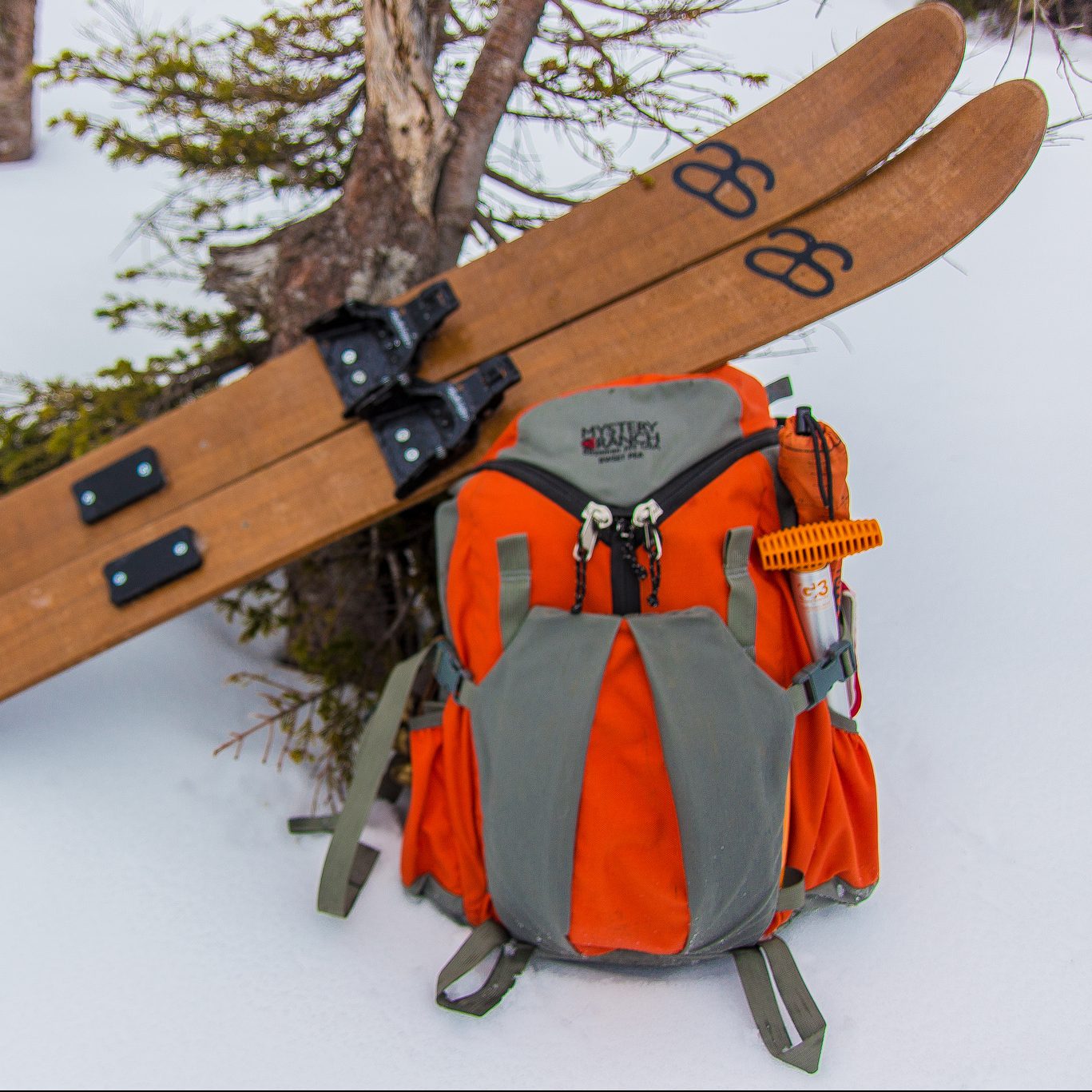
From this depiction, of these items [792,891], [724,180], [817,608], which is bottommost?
[792,891]

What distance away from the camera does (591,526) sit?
1363 mm

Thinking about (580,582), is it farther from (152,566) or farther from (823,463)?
(152,566)

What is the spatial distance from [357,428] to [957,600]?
4.60 feet

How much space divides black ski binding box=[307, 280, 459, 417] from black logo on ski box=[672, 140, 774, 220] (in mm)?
576

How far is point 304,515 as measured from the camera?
1.76m

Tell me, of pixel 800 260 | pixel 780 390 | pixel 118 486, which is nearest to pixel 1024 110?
pixel 800 260

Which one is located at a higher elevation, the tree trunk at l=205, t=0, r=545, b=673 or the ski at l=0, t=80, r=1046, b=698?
the tree trunk at l=205, t=0, r=545, b=673

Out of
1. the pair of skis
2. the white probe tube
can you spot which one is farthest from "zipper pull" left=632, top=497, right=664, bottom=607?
the pair of skis

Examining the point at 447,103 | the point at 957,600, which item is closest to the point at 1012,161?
the point at 957,600

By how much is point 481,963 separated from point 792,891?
0.56 metres

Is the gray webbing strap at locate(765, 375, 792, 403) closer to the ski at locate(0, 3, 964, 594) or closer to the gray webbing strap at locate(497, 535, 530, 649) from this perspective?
the ski at locate(0, 3, 964, 594)

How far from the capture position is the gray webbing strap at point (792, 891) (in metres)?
1.39

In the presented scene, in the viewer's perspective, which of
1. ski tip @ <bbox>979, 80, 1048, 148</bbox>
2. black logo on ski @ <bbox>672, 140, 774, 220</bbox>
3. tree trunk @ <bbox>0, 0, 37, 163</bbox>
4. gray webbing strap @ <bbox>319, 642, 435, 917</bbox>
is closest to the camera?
gray webbing strap @ <bbox>319, 642, 435, 917</bbox>

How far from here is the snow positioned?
1.23m
